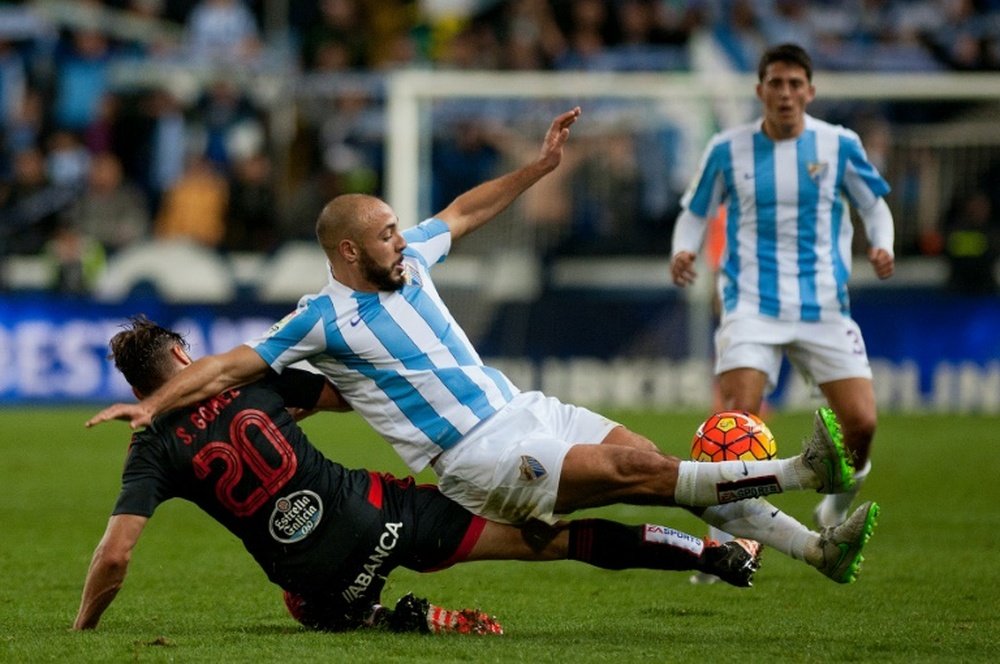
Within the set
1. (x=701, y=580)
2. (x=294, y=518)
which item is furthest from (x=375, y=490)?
(x=701, y=580)

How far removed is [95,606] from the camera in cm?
638

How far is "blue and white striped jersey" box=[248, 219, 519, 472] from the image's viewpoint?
257 inches

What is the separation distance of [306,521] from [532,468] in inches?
33.2

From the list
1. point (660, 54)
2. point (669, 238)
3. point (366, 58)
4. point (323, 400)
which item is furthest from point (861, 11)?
point (323, 400)

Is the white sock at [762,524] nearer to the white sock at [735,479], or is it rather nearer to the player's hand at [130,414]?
the white sock at [735,479]

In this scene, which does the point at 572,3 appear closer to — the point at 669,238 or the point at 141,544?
the point at 669,238

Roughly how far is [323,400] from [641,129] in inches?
469

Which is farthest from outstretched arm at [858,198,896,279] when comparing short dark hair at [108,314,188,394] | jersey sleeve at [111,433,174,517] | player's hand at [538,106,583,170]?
jersey sleeve at [111,433,174,517]

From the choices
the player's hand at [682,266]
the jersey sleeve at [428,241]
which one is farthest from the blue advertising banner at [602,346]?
the jersey sleeve at [428,241]

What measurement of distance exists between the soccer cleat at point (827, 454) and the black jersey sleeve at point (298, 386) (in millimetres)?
1856

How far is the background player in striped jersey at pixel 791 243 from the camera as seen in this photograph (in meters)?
8.61

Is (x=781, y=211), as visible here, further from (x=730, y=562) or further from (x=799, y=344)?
(x=730, y=562)

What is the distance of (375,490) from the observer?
661 centimetres

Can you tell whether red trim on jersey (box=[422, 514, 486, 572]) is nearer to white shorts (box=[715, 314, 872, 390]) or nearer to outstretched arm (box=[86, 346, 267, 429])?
outstretched arm (box=[86, 346, 267, 429])
